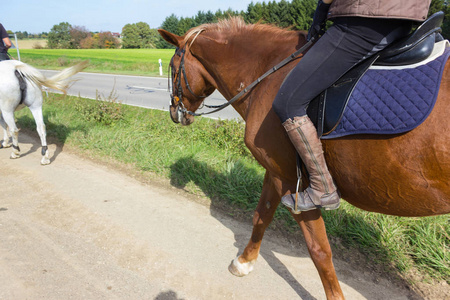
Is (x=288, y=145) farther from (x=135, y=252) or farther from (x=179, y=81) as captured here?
(x=135, y=252)

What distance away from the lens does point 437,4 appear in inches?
814

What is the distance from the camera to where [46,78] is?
6281 millimetres

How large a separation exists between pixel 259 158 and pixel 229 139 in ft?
11.2

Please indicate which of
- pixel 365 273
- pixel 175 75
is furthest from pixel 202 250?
pixel 175 75

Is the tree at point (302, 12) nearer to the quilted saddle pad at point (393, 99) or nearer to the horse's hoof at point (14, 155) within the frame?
the horse's hoof at point (14, 155)

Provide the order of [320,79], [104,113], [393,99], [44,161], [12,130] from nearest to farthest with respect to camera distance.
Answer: [393,99] < [320,79] < [44,161] < [12,130] < [104,113]

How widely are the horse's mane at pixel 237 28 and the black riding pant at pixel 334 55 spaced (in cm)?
84

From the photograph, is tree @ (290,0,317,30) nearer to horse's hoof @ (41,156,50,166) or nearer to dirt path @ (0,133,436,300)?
horse's hoof @ (41,156,50,166)

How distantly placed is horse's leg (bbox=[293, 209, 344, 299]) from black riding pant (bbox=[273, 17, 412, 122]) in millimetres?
868

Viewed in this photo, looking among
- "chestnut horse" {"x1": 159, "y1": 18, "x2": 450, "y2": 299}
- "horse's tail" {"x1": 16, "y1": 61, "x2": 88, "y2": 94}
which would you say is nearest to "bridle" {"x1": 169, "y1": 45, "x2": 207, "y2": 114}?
"chestnut horse" {"x1": 159, "y1": 18, "x2": 450, "y2": 299}

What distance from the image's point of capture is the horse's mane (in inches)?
107

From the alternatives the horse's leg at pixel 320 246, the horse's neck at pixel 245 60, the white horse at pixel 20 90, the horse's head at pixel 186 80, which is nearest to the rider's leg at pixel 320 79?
the horse's leg at pixel 320 246

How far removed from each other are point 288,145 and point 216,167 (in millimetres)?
2867

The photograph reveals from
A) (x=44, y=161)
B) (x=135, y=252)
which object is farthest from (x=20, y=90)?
(x=135, y=252)
